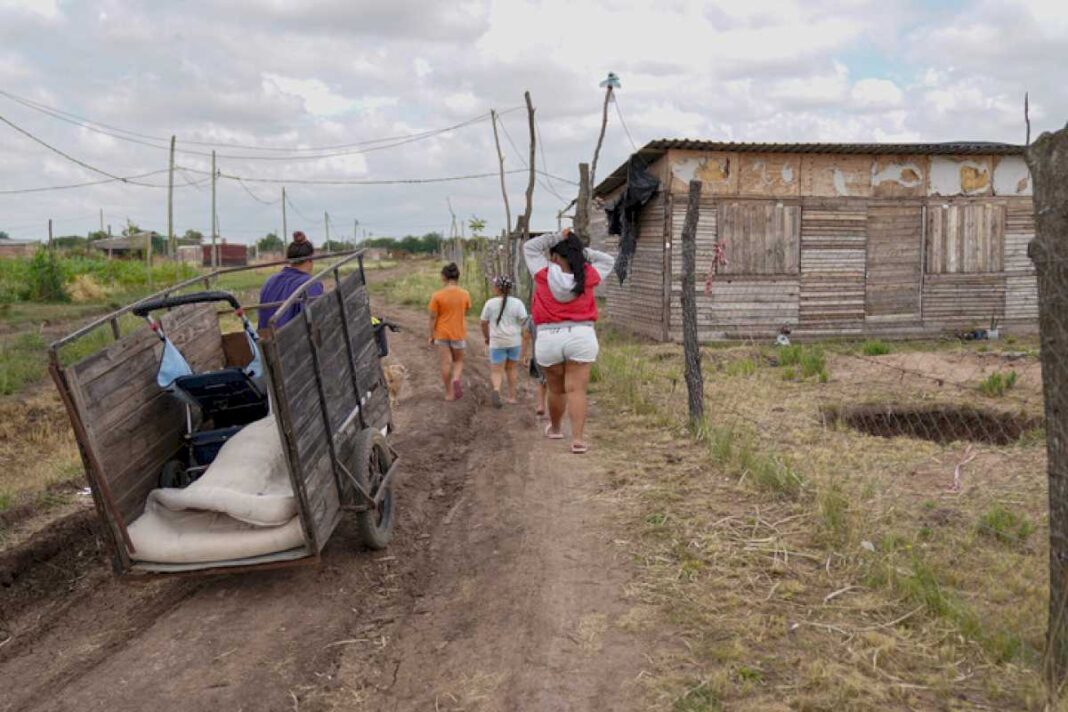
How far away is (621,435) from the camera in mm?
8336

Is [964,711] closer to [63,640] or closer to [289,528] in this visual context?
[289,528]

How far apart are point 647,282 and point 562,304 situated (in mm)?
10051

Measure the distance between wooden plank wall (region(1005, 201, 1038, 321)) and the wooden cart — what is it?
15.1 metres

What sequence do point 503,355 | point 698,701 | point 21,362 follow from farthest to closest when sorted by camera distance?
1. point 21,362
2. point 503,355
3. point 698,701

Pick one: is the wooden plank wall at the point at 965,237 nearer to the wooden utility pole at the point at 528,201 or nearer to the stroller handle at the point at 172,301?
the wooden utility pole at the point at 528,201

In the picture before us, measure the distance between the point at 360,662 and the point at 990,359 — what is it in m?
11.4

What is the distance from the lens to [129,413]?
489cm

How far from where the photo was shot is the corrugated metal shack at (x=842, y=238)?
15.7 metres

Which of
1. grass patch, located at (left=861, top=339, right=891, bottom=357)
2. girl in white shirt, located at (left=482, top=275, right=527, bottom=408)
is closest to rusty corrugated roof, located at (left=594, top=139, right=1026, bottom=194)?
grass patch, located at (left=861, top=339, right=891, bottom=357)

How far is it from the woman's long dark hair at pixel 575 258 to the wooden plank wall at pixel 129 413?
2.95m

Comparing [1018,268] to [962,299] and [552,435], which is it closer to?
[962,299]

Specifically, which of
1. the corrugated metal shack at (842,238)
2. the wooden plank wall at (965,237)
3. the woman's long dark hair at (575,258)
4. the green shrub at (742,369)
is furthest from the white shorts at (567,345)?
the wooden plank wall at (965,237)

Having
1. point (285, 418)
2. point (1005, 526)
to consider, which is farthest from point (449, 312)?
point (1005, 526)

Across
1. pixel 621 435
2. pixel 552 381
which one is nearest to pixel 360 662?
pixel 552 381
